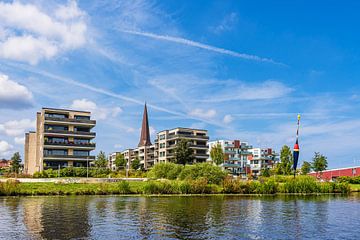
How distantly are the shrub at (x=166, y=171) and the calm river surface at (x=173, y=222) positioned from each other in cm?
4039

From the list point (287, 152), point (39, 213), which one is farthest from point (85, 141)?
point (39, 213)

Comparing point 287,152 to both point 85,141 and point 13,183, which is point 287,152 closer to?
point 85,141

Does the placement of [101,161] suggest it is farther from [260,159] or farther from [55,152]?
[260,159]

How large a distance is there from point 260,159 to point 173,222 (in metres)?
149

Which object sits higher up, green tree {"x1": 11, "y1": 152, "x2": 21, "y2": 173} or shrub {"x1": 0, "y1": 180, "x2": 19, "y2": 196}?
green tree {"x1": 11, "y1": 152, "x2": 21, "y2": 173}

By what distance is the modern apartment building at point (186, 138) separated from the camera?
147750mm

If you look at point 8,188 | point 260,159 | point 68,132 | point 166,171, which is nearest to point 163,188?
point 166,171

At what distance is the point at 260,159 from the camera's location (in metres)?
182

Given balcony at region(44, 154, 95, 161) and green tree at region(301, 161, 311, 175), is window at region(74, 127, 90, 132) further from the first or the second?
green tree at region(301, 161, 311, 175)

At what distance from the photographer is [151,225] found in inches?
1396

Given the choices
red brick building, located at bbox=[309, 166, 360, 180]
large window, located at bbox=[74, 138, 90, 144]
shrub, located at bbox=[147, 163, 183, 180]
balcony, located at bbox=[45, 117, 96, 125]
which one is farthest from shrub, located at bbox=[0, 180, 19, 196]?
red brick building, located at bbox=[309, 166, 360, 180]

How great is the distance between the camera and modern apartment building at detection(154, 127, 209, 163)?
485ft

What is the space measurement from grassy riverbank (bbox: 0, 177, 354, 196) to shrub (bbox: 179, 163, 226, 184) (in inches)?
54.0

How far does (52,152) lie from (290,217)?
85554 millimetres
